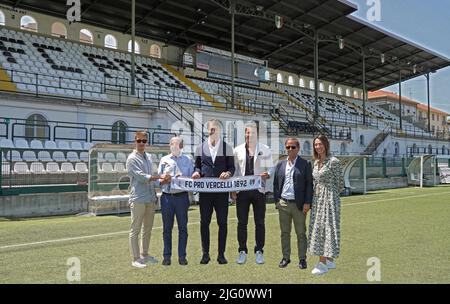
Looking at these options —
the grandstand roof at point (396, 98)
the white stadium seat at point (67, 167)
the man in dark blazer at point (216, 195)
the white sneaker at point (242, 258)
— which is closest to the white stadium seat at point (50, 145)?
the white stadium seat at point (67, 167)

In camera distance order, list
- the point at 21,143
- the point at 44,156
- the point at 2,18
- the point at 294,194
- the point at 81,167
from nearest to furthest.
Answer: the point at 294,194 < the point at 81,167 < the point at 44,156 < the point at 21,143 < the point at 2,18

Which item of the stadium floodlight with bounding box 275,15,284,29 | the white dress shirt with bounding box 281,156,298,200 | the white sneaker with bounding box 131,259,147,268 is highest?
the stadium floodlight with bounding box 275,15,284,29

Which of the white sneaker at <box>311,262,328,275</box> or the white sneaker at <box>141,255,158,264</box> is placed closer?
the white sneaker at <box>311,262,328,275</box>

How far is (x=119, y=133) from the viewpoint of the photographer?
2302 cm

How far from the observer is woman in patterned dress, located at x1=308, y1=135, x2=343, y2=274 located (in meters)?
5.73

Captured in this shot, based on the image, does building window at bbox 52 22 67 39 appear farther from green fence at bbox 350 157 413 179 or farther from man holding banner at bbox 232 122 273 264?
man holding banner at bbox 232 122 273 264

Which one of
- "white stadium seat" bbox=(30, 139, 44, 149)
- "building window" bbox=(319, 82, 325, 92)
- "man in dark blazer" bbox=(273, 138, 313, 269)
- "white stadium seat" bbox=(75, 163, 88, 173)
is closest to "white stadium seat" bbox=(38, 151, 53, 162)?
"white stadium seat" bbox=(75, 163, 88, 173)

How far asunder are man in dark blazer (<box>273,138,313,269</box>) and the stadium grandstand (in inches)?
314

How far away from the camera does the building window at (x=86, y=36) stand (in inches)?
1289

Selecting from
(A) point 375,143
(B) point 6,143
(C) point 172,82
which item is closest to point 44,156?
(B) point 6,143

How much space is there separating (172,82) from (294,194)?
93.1 ft

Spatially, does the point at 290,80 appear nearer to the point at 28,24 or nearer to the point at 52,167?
the point at 28,24

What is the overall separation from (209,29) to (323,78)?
23614 mm

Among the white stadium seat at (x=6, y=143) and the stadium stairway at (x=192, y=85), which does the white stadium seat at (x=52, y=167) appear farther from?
the stadium stairway at (x=192, y=85)
